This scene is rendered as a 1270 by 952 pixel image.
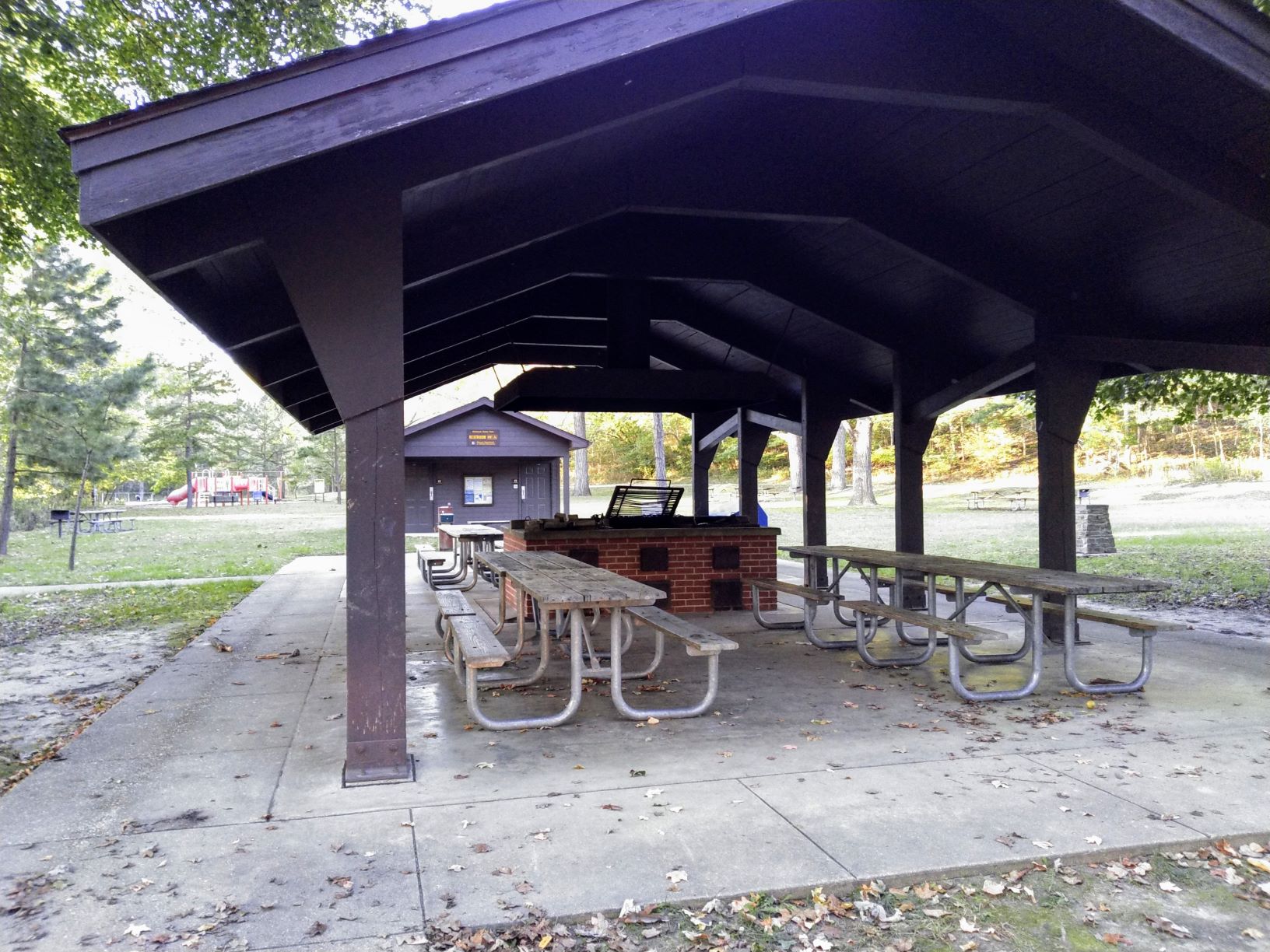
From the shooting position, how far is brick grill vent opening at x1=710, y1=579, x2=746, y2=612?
978 centimetres

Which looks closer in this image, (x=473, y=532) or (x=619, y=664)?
(x=619, y=664)

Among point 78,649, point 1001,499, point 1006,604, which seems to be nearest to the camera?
point 1006,604

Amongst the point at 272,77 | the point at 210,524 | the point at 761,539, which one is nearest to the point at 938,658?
the point at 761,539

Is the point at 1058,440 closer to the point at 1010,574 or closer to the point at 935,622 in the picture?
the point at 1010,574

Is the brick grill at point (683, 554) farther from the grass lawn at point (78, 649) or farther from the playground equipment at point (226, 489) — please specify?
the playground equipment at point (226, 489)

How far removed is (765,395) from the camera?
29.3 ft

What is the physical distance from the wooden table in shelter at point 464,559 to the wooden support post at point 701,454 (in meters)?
3.04

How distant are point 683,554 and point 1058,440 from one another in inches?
157

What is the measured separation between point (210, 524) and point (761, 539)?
94.3ft

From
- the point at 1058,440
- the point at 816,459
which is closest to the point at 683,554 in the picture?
the point at 816,459

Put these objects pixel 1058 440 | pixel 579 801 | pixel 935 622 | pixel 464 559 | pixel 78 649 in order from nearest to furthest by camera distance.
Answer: pixel 579 801 → pixel 935 622 → pixel 1058 440 → pixel 78 649 → pixel 464 559

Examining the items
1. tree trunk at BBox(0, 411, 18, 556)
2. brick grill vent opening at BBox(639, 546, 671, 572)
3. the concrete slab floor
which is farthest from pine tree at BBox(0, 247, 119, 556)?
the concrete slab floor

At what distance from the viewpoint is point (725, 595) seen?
32.3 ft

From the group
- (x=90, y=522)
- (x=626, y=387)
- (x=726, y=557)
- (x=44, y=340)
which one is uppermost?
(x=44, y=340)
